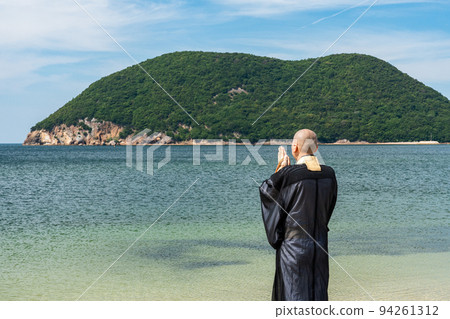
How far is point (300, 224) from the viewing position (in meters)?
4.32

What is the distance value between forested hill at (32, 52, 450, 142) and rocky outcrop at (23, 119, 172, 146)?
294cm

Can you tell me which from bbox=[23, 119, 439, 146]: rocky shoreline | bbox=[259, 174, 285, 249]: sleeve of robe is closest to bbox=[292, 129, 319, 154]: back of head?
bbox=[259, 174, 285, 249]: sleeve of robe

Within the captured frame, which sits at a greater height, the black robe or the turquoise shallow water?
the black robe

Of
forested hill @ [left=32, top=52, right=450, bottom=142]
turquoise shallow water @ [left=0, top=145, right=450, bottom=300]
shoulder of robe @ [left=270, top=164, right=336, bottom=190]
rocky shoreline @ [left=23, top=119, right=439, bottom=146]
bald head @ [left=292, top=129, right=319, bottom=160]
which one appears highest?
forested hill @ [left=32, top=52, right=450, bottom=142]

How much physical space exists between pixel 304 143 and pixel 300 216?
631mm

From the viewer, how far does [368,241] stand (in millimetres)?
13578

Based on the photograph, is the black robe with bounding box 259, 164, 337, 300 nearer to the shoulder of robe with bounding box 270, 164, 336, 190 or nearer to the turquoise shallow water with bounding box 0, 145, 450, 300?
the shoulder of robe with bounding box 270, 164, 336, 190

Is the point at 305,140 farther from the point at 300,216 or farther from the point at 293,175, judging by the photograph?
the point at 300,216

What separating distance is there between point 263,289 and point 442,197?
21.1 m

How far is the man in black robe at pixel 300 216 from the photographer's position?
4258 mm

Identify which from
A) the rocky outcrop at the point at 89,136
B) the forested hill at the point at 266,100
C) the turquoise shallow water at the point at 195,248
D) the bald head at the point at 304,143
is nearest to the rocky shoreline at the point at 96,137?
the rocky outcrop at the point at 89,136

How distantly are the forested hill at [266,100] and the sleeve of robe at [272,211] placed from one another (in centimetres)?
5366

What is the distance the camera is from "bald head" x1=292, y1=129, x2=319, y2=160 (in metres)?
4.26

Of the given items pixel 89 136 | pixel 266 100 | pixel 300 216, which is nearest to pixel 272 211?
pixel 300 216
